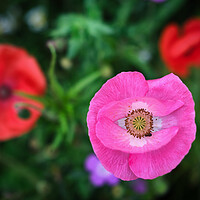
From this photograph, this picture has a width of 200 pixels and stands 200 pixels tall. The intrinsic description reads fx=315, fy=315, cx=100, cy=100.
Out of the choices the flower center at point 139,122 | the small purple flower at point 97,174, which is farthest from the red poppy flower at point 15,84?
the flower center at point 139,122

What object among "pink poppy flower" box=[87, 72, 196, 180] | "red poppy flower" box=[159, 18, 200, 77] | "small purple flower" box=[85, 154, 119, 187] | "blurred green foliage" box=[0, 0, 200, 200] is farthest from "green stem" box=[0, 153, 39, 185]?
"pink poppy flower" box=[87, 72, 196, 180]

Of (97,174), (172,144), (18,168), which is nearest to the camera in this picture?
(172,144)

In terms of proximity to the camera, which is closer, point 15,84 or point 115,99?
point 115,99

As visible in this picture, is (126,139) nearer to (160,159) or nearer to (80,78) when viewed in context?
(160,159)

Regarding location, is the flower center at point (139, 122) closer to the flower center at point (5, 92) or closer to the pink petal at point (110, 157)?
the pink petal at point (110, 157)

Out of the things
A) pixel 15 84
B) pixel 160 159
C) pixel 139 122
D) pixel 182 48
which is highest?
pixel 15 84

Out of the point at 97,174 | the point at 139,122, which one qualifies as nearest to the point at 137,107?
the point at 139,122

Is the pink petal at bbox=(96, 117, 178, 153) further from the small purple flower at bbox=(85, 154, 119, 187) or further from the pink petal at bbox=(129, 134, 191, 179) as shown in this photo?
the small purple flower at bbox=(85, 154, 119, 187)

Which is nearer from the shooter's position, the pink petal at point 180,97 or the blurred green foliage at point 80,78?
the pink petal at point 180,97
